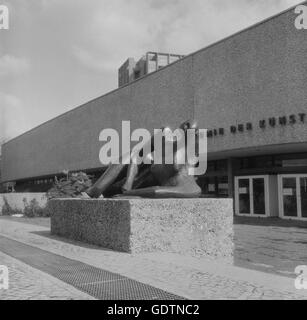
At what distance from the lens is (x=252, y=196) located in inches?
982

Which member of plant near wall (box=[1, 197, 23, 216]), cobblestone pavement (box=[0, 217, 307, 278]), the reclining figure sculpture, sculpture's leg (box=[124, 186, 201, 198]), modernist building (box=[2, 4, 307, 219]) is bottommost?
cobblestone pavement (box=[0, 217, 307, 278])

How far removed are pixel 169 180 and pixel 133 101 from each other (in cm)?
2220

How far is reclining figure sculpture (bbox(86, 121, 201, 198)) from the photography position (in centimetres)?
947

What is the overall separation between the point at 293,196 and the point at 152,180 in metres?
13.6

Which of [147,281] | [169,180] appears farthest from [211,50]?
[147,281]

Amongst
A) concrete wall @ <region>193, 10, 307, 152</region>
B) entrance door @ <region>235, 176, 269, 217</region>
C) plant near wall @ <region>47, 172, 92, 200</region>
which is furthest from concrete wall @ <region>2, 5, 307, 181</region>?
plant near wall @ <region>47, 172, 92, 200</region>

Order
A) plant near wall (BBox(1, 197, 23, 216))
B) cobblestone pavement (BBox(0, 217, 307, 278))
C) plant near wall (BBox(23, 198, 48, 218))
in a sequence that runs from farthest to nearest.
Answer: plant near wall (BBox(1, 197, 23, 216))
plant near wall (BBox(23, 198, 48, 218))
cobblestone pavement (BBox(0, 217, 307, 278))

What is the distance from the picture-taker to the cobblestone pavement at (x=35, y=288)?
499 centimetres

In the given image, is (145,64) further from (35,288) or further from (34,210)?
(35,288)

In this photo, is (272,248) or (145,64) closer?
(272,248)

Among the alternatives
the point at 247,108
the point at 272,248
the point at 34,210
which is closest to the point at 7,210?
the point at 34,210

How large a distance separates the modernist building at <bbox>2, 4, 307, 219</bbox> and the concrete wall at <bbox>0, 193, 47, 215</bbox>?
7674 millimetres

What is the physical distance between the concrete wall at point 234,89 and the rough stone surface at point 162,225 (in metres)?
10.6

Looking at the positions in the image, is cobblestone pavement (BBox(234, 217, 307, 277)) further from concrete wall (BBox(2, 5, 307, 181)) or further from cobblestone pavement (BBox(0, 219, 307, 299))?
concrete wall (BBox(2, 5, 307, 181))
